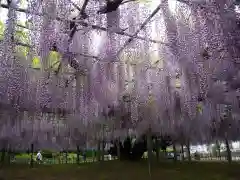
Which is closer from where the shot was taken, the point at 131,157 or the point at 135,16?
the point at 135,16

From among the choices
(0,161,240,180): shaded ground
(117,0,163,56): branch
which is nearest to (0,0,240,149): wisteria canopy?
(117,0,163,56): branch

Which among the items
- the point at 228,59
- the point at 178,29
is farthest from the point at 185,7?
the point at 228,59

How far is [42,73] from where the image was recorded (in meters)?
7.02

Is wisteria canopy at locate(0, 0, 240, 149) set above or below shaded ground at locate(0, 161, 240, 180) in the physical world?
above

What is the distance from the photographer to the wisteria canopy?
4621 millimetres

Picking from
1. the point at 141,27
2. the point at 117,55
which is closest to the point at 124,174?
the point at 117,55

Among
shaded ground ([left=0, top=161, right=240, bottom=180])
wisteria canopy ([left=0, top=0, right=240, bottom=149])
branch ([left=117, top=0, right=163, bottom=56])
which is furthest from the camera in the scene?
shaded ground ([left=0, top=161, right=240, bottom=180])

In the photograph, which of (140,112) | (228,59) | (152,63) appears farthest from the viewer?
(140,112)

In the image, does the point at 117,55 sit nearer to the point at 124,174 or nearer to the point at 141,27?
the point at 141,27

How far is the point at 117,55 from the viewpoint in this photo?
20.9 feet

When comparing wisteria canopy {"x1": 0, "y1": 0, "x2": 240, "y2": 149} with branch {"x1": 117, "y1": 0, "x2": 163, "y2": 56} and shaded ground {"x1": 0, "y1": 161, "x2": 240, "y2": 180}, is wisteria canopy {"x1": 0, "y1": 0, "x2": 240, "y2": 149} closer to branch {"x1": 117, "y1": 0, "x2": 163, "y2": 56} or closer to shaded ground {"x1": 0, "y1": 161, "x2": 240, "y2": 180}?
branch {"x1": 117, "y1": 0, "x2": 163, "y2": 56}

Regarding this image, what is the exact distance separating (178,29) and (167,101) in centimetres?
525

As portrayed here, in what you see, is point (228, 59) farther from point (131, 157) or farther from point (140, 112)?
point (131, 157)

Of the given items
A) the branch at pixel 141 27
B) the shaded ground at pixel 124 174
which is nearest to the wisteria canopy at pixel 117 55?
the branch at pixel 141 27
